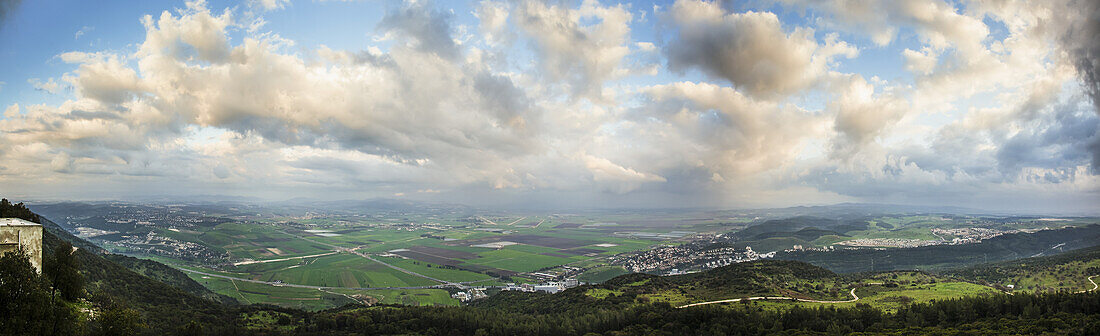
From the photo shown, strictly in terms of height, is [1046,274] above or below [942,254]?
above

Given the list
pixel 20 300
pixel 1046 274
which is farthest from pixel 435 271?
pixel 1046 274

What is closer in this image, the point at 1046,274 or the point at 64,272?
the point at 64,272

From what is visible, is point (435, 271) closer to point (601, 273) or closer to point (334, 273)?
point (334, 273)

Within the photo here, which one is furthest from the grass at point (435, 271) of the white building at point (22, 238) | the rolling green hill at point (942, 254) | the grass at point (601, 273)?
the rolling green hill at point (942, 254)

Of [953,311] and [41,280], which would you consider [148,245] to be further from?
[953,311]

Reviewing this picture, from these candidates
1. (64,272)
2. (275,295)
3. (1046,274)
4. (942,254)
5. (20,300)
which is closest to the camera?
(20,300)

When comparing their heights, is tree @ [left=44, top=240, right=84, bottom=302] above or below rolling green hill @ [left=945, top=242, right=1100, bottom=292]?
above

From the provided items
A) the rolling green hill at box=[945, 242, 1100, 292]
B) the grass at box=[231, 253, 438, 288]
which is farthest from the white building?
the rolling green hill at box=[945, 242, 1100, 292]

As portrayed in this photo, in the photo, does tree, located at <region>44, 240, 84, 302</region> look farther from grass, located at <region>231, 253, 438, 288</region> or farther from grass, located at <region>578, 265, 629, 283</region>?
grass, located at <region>578, 265, 629, 283</region>

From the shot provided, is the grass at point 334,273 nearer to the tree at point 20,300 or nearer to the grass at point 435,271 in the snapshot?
the grass at point 435,271
